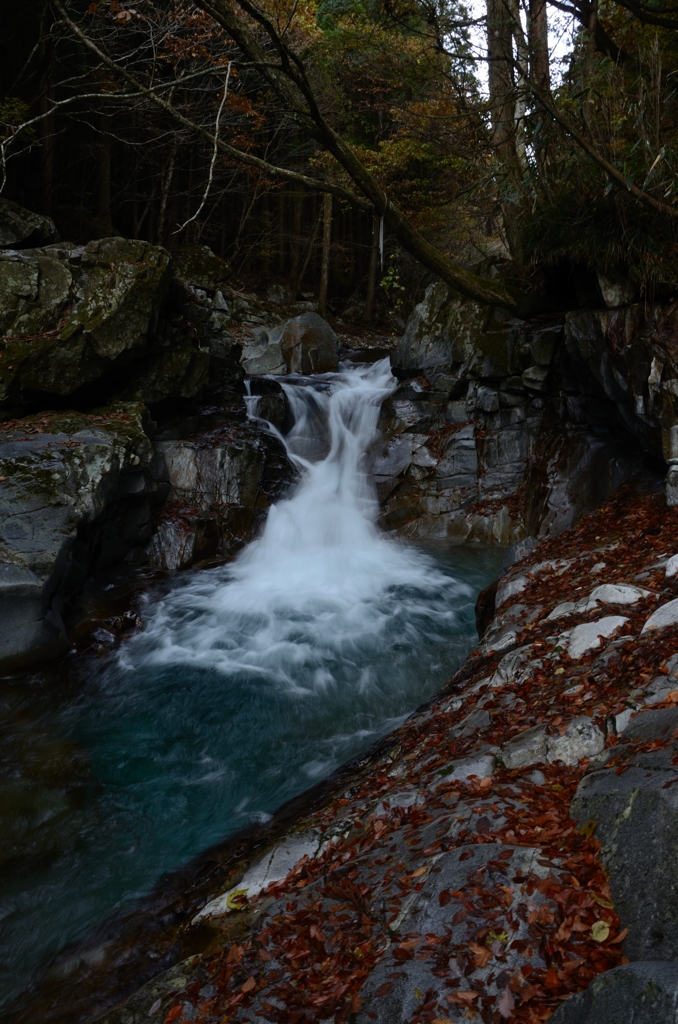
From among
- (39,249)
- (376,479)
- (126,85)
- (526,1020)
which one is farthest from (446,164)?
(526,1020)

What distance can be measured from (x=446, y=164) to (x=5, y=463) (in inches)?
580

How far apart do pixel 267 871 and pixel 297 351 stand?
14208mm

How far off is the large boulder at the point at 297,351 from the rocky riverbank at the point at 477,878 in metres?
12.4

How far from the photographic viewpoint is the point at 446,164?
17.4 m

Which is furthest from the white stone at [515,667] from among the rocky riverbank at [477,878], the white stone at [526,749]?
the white stone at [526,749]

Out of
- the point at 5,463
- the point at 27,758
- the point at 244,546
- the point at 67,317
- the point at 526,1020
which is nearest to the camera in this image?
the point at 526,1020

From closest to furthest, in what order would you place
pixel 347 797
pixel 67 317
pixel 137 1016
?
pixel 137 1016, pixel 347 797, pixel 67 317

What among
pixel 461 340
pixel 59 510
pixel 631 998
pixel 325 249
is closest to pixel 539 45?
pixel 461 340

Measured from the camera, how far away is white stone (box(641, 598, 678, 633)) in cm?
426

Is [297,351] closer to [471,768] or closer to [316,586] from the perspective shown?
[316,586]

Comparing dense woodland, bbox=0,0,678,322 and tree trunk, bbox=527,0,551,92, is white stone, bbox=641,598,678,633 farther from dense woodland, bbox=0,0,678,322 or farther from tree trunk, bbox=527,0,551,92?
tree trunk, bbox=527,0,551,92

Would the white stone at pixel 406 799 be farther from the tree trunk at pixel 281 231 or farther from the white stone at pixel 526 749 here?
the tree trunk at pixel 281 231

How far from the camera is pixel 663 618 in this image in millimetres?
4344

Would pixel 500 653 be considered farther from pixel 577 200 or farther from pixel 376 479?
pixel 376 479
